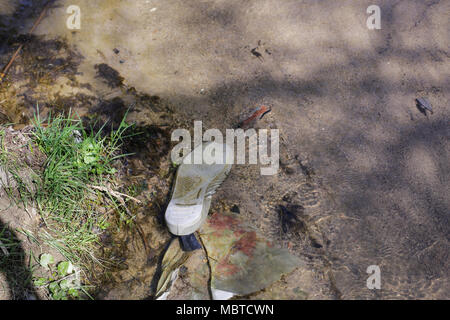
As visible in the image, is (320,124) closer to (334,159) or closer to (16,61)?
(334,159)

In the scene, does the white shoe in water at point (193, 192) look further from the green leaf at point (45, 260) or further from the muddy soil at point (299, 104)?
the green leaf at point (45, 260)

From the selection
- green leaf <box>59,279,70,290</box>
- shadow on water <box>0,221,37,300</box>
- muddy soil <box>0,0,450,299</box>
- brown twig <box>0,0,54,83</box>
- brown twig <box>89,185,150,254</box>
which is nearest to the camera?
shadow on water <box>0,221,37,300</box>

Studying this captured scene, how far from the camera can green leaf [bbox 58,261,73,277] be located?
1.88 m

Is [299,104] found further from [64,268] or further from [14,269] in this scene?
[14,269]

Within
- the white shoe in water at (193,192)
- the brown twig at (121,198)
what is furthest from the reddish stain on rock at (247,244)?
the brown twig at (121,198)

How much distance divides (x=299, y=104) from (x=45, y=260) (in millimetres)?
2020

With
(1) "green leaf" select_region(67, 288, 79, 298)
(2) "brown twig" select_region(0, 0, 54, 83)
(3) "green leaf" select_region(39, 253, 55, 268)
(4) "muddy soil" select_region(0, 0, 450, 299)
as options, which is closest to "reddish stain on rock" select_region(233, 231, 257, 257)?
(4) "muddy soil" select_region(0, 0, 450, 299)

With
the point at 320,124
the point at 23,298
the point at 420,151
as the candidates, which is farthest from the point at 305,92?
the point at 23,298

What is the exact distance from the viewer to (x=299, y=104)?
2.54 meters

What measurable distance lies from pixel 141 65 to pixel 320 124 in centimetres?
164

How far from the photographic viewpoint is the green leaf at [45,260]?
1840 mm

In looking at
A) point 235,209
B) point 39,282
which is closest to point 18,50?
point 39,282

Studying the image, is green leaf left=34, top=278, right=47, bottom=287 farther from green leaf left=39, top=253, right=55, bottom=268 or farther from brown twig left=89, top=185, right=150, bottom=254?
brown twig left=89, top=185, right=150, bottom=254

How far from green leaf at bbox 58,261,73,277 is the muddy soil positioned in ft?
0.81
